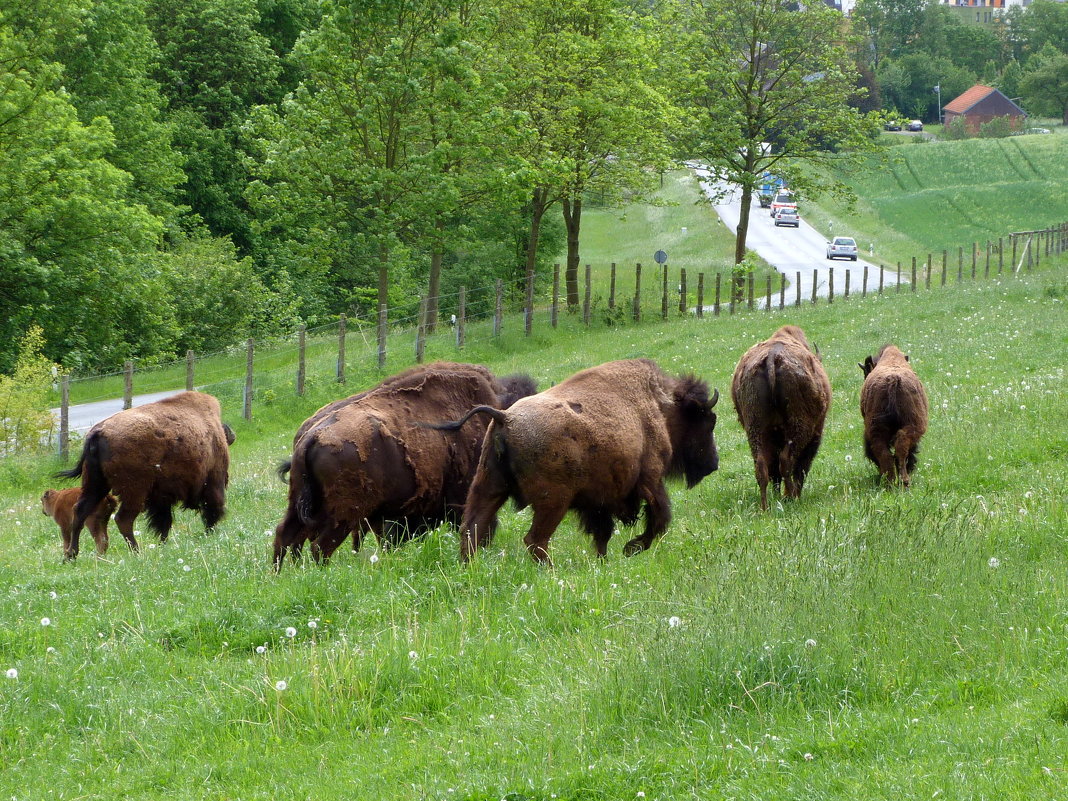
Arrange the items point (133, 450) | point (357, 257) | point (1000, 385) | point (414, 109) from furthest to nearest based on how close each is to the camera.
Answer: point (357, 257) → point (414, 109) → point (1000, 385) → point (133, 450)

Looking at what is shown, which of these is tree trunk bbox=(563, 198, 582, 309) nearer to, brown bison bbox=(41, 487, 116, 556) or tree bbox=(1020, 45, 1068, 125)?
brown bison bbox=(41, 487, 116, 556)

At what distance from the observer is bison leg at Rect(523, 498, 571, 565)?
30.1ft

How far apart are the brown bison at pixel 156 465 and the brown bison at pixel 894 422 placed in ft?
25.4

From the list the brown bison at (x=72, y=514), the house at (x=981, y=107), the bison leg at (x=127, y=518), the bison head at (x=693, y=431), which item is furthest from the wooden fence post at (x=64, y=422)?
the house at (x=981, y=107)

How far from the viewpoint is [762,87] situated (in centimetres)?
4091

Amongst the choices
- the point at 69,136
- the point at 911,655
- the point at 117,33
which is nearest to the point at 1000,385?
the point at 911,655

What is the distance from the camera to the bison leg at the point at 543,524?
918 centimetres

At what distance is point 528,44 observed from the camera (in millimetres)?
35688

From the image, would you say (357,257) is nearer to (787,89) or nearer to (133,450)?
(787,89)

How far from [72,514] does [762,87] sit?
107 ft

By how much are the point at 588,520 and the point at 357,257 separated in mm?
42090

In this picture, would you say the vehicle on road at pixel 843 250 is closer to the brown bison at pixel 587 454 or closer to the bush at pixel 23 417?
the bush at pixel 23 417

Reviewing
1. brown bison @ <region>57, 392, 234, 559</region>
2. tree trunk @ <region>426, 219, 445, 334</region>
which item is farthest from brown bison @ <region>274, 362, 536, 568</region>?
tree trunk @ <region>426, 219, 445, 334</region>

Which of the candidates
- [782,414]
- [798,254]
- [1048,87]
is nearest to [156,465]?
[782,414]
